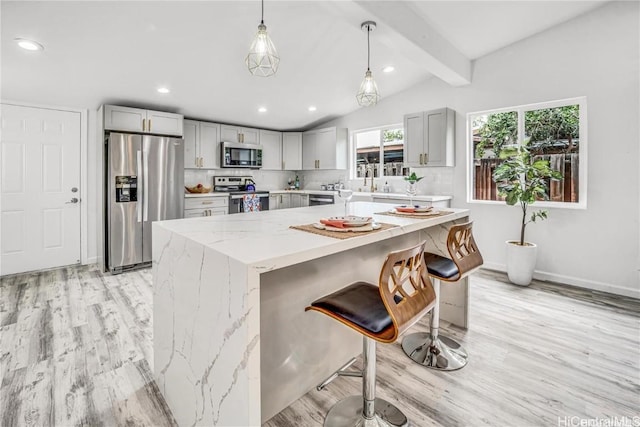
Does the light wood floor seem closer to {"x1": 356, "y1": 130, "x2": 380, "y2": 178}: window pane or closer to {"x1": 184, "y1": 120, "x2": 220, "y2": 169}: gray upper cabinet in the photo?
{"x1": 184, "y1": 120, "x2": 220, "y2": 169}: gray upper cabinet

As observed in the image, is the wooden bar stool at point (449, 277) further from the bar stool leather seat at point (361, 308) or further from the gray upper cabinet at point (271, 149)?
the gray upper cabinet at point (271, 149)

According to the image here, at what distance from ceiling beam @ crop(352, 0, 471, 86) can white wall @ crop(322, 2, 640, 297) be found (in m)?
0.52

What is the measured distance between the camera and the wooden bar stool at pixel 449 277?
79.0 inches

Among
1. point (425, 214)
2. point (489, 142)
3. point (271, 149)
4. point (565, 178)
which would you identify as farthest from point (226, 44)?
point (565, 178)

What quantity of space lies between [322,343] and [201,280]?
97cm

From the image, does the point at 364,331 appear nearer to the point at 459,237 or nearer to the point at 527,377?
the point at 459,237

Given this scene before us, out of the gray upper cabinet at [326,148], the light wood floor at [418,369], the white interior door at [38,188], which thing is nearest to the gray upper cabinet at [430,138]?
the gray upper cabinet at [326,148]

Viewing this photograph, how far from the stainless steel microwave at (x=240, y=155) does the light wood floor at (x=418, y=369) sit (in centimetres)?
293

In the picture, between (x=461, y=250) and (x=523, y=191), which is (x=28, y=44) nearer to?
(x=461, y=250)

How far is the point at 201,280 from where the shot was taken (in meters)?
1.29

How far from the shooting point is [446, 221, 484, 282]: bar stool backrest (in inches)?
78.9

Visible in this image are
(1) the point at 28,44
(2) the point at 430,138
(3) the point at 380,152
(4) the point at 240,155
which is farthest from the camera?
(4) the point at 240,155

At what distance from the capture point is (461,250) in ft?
7.14

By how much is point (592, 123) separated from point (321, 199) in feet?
12.8
